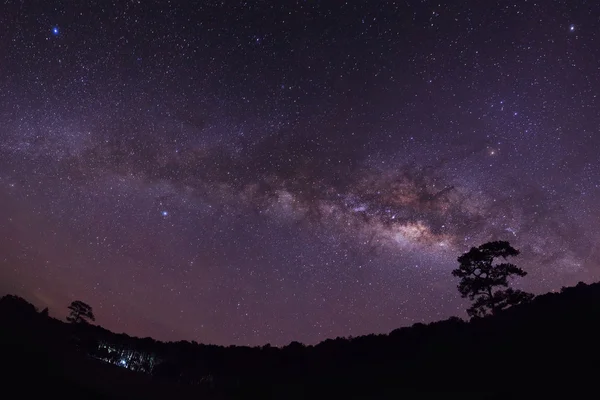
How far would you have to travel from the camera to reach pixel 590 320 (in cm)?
1661

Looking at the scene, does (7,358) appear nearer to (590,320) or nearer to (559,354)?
(559,354)

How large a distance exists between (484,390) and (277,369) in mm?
15364

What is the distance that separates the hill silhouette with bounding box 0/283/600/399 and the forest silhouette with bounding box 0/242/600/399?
6 cm

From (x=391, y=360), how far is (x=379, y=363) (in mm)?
712

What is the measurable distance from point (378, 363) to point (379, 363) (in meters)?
0.07

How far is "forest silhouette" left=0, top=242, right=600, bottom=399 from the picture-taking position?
1261cm

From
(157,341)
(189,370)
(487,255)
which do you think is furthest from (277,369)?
(157,341)

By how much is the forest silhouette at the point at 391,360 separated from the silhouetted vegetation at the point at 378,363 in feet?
0.20

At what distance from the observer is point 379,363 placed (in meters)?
22.0

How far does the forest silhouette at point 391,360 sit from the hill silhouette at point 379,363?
2.5 inches

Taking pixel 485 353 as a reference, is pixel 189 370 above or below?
below

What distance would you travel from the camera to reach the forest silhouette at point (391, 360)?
41.4ft

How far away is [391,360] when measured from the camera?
21.9 metres

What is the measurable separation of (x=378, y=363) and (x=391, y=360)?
2.54ft
